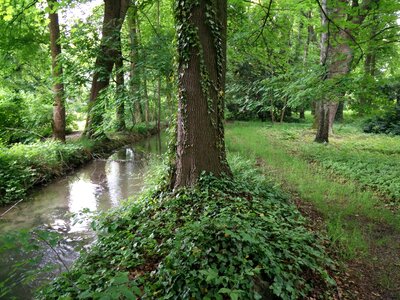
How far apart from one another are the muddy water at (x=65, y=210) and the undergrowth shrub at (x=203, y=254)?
0.44 m

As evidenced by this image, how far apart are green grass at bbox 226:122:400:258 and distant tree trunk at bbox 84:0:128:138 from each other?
5340mm

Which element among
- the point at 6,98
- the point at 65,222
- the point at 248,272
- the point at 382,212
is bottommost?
the point at 65,222

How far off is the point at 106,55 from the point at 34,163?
476 centimetres

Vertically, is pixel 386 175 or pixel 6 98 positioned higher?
pixel 6 98

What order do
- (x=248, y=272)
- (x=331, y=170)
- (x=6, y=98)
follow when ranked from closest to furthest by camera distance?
(x=248, y=272) → (x=331, y=170) → (x=6, y=98)

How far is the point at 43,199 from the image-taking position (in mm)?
7207

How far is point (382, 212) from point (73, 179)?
811 cm

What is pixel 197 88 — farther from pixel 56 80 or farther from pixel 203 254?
pixel 56 80

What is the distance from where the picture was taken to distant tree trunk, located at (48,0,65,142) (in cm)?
991

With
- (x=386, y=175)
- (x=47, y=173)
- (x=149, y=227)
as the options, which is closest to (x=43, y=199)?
(x=47, y=173)

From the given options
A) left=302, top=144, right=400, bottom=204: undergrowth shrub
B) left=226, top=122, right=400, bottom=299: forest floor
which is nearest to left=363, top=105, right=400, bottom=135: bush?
left=226, top=122, right=400, bottom=299: forest floor

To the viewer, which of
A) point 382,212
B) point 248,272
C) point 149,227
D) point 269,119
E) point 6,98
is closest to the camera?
point 248,272

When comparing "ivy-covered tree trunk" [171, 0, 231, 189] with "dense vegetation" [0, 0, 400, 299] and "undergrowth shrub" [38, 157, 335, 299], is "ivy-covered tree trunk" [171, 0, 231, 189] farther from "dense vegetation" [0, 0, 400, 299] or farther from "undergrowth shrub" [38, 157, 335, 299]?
"undergrowth shrub" [38, 157, 335, 299]

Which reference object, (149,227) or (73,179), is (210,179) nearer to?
(149,227)
